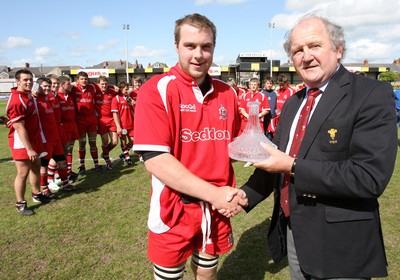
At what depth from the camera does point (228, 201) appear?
1.82 m

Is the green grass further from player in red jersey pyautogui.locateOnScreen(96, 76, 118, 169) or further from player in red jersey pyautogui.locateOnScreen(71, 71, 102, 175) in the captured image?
player in red jersey pyautogui.locateOnScreen(96, 76, 118, 169)

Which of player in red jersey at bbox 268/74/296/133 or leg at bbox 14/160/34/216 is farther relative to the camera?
player in red jersey at bbox 268/74/296/133

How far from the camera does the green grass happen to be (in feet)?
11.0

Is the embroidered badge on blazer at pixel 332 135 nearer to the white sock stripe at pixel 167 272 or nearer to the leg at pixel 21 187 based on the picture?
the white sock stripe at pixel 167 272

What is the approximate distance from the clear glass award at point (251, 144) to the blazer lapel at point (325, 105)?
7.3 inches

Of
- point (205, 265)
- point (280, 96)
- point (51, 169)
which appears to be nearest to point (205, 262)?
point (205, 265)

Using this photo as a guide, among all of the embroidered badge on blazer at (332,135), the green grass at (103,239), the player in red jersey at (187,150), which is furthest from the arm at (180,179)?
the green grass at (103,239)

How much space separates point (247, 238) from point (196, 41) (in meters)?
2.95

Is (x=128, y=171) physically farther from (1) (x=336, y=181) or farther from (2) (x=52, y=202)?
(1) (x=336, y=181)

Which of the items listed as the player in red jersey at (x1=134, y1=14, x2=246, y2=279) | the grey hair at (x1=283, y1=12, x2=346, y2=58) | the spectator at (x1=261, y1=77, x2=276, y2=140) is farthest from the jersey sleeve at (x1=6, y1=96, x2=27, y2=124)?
the spectator at (x1=261, y1=77, x2=276, y2=140)

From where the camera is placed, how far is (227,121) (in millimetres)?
2035

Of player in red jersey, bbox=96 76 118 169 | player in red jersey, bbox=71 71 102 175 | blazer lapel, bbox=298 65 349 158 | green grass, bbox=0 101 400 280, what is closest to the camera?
blazer lapel, bbox=298 65 349 158

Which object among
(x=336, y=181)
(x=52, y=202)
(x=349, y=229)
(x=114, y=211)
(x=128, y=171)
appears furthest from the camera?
(x=128, y=171)

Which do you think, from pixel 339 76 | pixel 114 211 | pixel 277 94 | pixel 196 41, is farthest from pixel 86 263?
pixel 277 94
